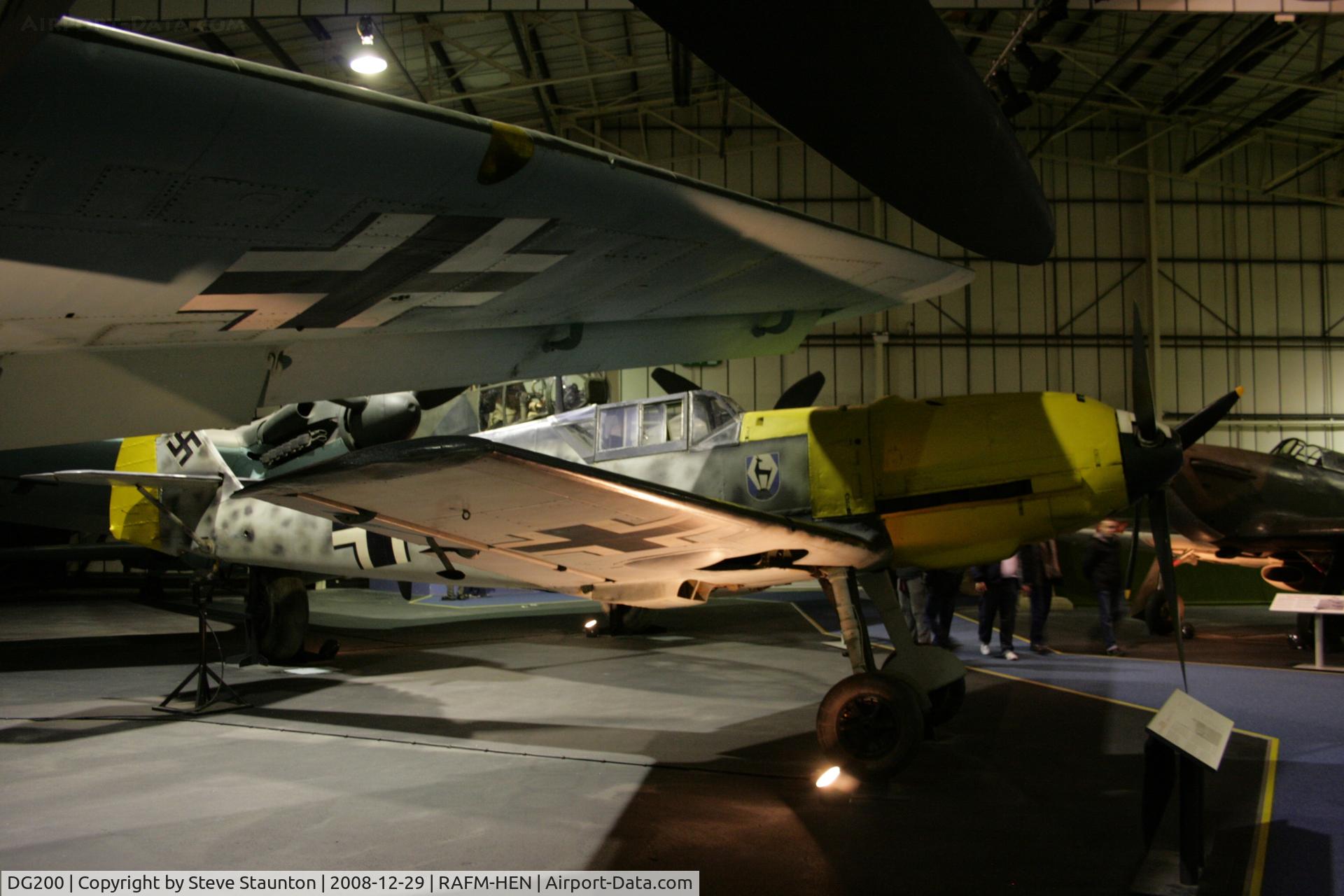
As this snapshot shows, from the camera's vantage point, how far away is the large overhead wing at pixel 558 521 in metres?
3.98

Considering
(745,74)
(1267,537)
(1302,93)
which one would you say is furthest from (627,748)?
(1302,93)

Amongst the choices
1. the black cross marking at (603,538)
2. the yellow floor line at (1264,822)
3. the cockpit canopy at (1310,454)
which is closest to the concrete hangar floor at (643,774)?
the yellow floor line at (1264,822)

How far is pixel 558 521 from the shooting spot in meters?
4.77

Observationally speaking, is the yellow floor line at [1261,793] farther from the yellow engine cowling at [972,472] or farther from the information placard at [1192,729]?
the yellow engine cowling at [972,472]

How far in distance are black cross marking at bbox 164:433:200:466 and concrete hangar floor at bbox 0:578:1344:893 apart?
2123mm

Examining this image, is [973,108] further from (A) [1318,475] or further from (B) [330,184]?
(A) [1318,475]

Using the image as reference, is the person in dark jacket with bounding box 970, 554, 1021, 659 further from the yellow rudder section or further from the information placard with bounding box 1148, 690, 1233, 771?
the yellow rudder section

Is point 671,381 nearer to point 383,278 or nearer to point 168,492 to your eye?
point 168,492

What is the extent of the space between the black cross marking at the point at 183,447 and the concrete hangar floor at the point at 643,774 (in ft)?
6.96

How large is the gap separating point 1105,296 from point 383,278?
2478cm

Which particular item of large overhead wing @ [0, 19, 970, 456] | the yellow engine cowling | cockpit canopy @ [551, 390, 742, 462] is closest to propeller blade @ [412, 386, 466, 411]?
cockpit canopy @ [551, 390, 742, 462]

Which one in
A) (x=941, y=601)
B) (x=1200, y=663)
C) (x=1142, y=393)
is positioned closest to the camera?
→ (x=1142, y=393)

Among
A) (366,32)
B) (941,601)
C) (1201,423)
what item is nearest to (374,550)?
(941,601)

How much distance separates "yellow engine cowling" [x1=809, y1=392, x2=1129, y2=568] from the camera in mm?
5762
